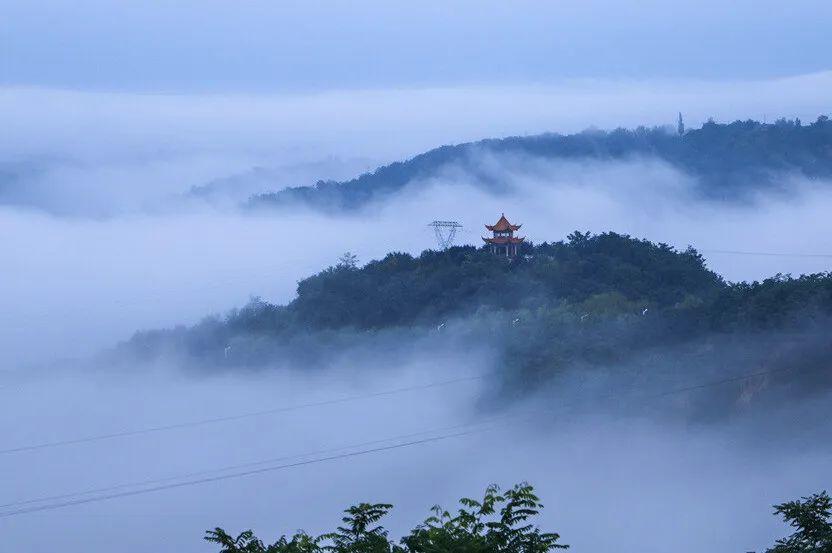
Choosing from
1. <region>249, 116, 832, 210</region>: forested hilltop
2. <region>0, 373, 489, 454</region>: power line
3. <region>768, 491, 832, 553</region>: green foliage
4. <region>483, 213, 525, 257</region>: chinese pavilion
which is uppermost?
<region>249, 116, 832, 210</region>: forested hilltop

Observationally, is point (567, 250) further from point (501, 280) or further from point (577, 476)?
point (577, 476)

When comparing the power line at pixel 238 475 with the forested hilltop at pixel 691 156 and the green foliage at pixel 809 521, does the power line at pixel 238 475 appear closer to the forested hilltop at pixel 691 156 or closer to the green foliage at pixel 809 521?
the green foliage at pixel 809 521

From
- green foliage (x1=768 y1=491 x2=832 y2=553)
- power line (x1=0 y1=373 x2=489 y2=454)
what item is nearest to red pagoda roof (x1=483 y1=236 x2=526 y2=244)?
power line (x1=0 y1=373 x2=489 y2=454)

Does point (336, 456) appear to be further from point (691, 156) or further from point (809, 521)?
point (691, 156)

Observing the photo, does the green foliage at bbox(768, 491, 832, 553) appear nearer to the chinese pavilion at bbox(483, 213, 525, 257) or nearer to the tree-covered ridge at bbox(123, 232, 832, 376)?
the tree-covered ridge at bbox(123, 232, 832, 376)

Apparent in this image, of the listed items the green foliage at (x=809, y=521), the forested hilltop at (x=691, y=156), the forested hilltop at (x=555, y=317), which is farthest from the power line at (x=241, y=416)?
the forested hilltop at (x=691, y=156)

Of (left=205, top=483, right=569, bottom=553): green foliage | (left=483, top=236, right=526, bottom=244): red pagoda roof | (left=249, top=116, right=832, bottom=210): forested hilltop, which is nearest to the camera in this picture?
(left=205, top=483, right=569, bottom=553): green foliage

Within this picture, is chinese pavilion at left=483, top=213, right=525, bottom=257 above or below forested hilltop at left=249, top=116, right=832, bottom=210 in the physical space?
below

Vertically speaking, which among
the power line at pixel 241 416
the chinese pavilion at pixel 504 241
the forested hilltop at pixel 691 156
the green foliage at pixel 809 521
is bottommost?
the green foliage at pixel 809 521
